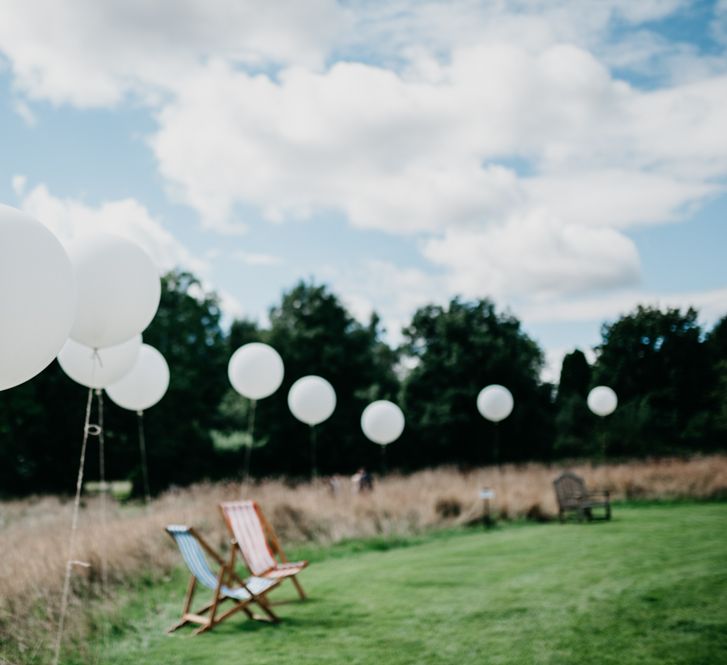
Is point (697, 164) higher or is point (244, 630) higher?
point (697, 164)

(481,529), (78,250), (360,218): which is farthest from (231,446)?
(78,250)

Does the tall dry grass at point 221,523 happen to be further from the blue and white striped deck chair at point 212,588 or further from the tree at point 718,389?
the tree at point 718,389

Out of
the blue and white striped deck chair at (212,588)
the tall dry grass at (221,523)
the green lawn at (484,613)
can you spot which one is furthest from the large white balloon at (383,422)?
the blue and white striped deck chair at (212,588)

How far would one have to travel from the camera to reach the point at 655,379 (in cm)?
2666

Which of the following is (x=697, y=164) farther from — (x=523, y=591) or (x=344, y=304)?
(x=344, y=304)

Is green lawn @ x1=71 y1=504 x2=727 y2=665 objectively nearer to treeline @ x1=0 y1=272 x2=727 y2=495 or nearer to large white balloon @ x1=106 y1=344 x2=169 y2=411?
large white balloon @ x1=106 y1=344 x2=169 y2=411

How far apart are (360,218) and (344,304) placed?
576 inches

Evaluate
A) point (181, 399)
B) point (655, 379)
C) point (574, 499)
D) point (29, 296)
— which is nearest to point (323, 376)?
point (181, 399)

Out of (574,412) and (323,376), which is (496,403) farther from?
(574,412)

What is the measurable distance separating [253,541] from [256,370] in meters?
3.73

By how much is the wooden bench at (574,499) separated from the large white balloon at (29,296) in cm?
1036

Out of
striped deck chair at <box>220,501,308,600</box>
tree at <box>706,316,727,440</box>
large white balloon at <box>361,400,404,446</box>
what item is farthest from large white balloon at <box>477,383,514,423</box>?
tree at <box>706,316,727,440</box>

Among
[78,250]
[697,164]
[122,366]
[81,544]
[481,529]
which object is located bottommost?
[481,529]

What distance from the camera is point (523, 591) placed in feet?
20.6
